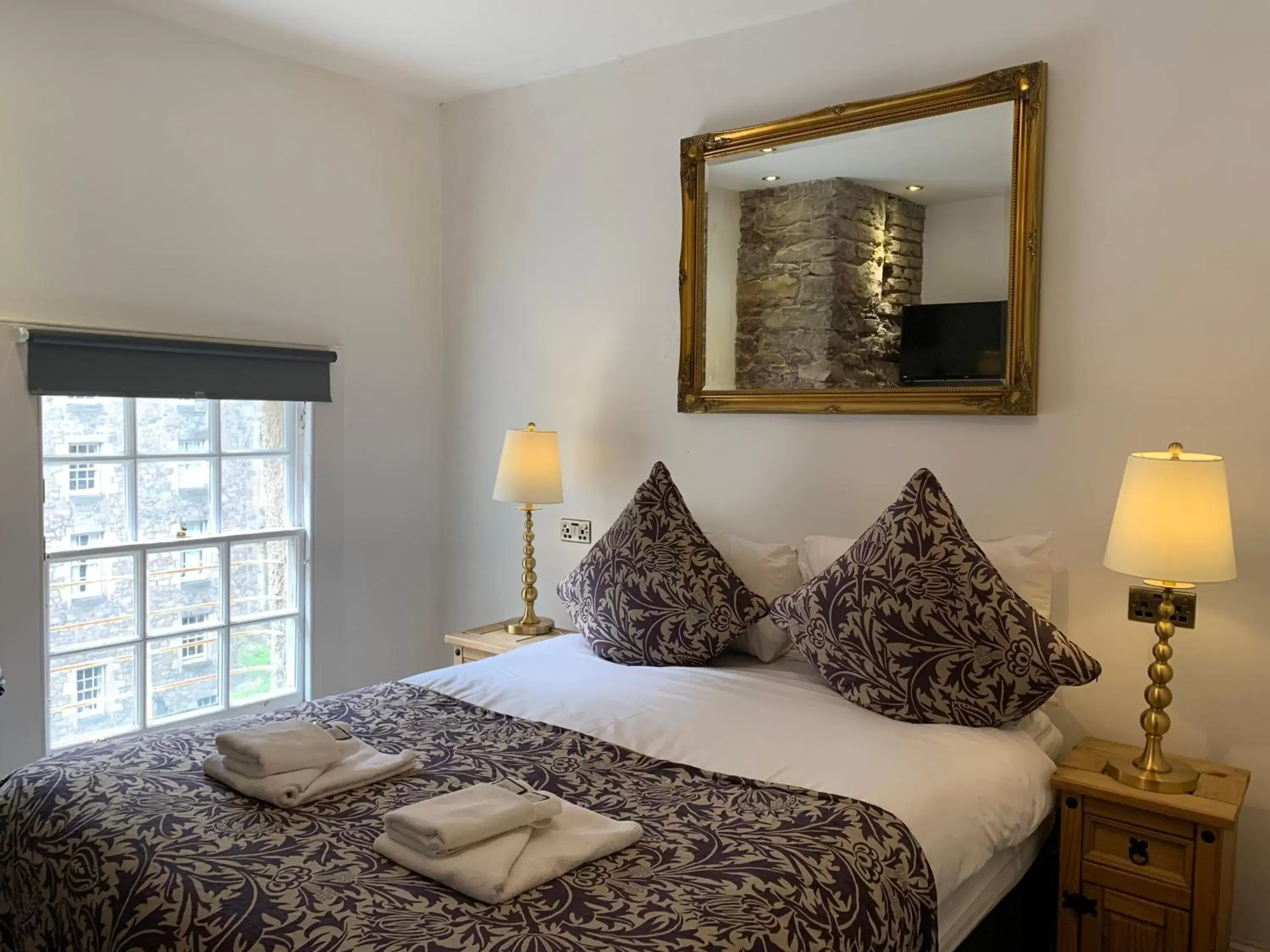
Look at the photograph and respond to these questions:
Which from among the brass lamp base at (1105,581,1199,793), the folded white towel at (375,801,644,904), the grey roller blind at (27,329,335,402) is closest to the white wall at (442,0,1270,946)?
the brass lamp base at (1105,581,1199,793)

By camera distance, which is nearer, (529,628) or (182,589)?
(182,589)

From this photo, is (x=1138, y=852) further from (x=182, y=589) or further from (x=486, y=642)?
(x=182, y=589)

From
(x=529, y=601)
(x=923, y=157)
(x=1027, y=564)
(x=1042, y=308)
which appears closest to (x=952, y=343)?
(x=1042, y=308)

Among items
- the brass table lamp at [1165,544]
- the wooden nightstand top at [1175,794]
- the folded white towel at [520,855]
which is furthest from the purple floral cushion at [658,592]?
the folded white towel at [520,855]

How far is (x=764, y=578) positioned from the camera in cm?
290

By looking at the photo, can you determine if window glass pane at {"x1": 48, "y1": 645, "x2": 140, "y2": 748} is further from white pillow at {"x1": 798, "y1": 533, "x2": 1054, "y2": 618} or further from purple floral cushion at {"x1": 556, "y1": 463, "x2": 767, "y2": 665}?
white pillow at {"x1": 798, "y1": 533, "x2": 1054, "y2": 618}

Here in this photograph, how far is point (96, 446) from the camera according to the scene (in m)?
3.12

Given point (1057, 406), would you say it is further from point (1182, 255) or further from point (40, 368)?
point (40, 368)

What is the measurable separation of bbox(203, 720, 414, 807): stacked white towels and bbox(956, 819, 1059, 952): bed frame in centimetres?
128

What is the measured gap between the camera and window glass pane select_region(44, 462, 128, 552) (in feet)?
9.93

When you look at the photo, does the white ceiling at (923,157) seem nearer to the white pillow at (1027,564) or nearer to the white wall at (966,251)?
the white wall at (966,251)

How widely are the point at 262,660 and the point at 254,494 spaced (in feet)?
2.08

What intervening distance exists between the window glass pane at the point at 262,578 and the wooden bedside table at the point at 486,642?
0.71 m

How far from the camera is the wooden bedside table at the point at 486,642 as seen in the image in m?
3.36
